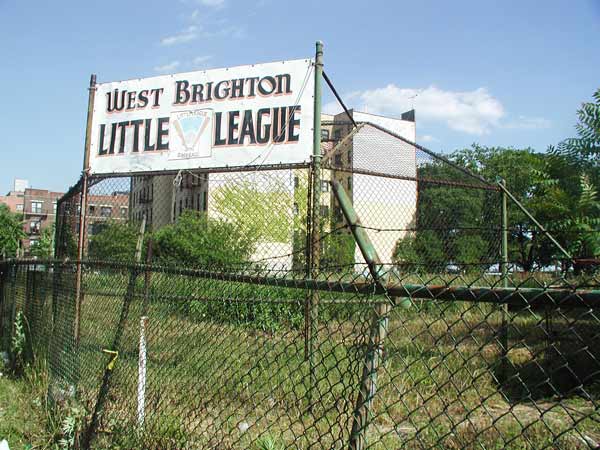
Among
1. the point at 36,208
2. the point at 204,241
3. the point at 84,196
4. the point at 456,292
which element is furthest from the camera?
the point at 36,208

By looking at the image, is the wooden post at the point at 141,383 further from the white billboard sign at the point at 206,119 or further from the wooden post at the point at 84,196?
the white billboard sign at the point at 206,119

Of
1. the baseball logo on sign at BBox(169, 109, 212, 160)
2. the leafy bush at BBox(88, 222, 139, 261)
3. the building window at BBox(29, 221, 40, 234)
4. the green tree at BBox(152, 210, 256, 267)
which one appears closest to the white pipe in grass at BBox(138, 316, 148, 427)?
the green tree at BBox(152, 210, 256, 267)

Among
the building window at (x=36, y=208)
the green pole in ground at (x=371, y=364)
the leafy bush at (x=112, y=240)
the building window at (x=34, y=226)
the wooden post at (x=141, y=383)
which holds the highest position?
the building window at (x=36, y=208)

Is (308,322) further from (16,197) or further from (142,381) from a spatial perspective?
(16,197)

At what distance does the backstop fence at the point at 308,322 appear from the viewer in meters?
2.04

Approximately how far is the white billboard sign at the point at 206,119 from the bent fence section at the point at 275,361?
1431 mm

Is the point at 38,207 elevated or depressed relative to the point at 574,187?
elevated

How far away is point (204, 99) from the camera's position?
5.79 m

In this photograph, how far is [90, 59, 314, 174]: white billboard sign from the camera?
522cm

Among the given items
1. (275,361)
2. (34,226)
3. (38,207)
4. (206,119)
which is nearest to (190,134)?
(206,119)

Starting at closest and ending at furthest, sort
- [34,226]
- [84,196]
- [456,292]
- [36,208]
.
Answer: [456,292] → [84,196] → [34,226] → [36,208]

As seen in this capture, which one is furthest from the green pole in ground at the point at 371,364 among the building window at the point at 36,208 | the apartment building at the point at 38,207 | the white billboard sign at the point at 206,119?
the building window at the point at 36,208

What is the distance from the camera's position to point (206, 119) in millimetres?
5727

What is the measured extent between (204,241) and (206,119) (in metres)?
4.93
